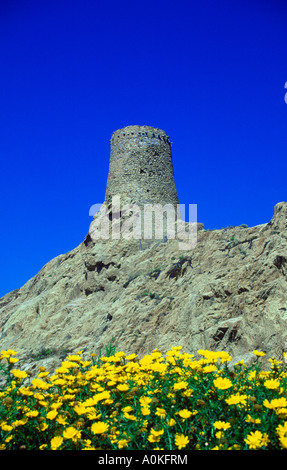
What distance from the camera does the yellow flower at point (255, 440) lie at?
3.42 metres

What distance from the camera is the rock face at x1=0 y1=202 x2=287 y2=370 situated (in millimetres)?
10734

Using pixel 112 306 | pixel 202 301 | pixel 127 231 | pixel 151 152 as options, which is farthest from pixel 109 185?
pixel 202 301

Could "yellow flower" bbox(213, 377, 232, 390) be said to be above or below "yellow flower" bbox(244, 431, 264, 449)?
above

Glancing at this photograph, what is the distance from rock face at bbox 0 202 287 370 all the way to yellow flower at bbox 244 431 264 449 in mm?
5360

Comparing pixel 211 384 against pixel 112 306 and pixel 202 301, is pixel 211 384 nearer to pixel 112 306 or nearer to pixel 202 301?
pixel 202 301

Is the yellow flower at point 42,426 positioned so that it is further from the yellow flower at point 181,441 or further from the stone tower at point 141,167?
the stone tower at point 141,167

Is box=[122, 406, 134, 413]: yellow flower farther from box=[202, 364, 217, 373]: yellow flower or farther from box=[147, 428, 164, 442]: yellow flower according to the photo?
box=[202, 364, 217, 373]: yellow flower

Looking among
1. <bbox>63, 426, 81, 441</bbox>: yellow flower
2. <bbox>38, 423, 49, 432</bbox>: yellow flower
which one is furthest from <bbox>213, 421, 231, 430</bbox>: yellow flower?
<bbox>38, 423, 49, 432</bbox>: yellow flower

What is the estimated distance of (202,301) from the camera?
42.3ft

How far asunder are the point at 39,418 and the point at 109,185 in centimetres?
2314

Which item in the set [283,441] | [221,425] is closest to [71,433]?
[221,425]

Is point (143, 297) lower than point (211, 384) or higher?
higher

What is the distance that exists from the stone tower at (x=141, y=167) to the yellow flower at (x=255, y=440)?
21.6 m

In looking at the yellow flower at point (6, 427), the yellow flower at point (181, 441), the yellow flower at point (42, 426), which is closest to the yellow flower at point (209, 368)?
the yellow flower at point (181, 441)
